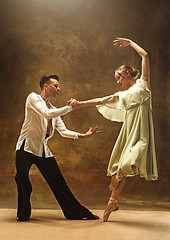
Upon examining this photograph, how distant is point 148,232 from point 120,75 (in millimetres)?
1644

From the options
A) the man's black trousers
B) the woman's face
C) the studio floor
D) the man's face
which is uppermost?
the woman's face

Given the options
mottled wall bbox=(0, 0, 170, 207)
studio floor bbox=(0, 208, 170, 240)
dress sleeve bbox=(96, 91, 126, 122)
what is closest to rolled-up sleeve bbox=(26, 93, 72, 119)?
dress sleeve bbox=(96, 91, 126, 122)

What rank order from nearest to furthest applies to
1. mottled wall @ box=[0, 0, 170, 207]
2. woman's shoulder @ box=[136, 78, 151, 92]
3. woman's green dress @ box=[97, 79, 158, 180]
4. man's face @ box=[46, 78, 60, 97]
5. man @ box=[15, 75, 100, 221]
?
woman's green dress @ box=[97, 79, 158, 180]
woman's shoulder @ box=[136, 78, 151, 92]
man @ box=[15, 75, 100, 221]
man's face @ box=[46, 78, 60, 97]
mottled wall @ box=[0, 0, 170, 207]

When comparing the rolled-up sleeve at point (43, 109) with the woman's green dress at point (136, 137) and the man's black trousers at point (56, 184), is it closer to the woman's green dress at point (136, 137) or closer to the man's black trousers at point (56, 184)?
the man's black trousers at point (56, 184)

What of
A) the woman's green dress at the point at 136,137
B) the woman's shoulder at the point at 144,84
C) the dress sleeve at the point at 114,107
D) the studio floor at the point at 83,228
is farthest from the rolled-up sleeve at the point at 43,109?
the studio floor at the point at 83,228

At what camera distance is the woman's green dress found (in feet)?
11.2

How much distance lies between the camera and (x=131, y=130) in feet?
11.7

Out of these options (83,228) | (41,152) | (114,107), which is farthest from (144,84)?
(83,228)

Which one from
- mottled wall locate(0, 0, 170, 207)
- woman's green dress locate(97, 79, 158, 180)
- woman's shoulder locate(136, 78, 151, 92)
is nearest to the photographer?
woman's green dress locate(97, 79, 158, 180)

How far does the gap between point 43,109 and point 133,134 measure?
996 mm

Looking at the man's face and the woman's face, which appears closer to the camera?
the woman's face

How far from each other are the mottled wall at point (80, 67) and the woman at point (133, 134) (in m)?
2.18

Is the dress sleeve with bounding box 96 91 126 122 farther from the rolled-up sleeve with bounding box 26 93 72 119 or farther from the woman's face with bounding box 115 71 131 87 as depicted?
the rolled-up sleeve with bounding box 26 93 72 119

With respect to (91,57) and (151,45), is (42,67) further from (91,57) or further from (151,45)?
(151,45)
